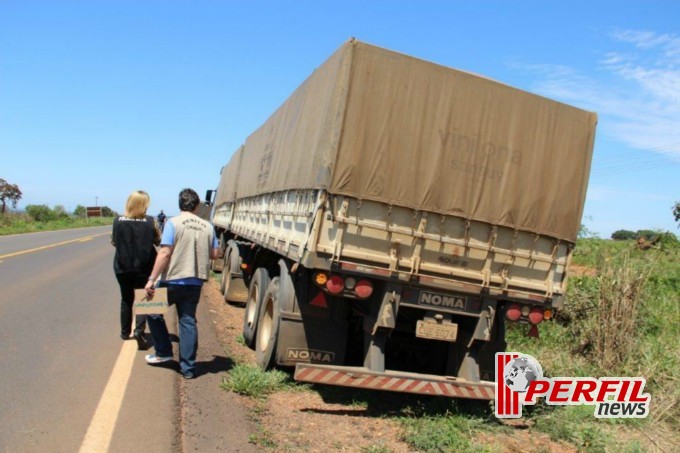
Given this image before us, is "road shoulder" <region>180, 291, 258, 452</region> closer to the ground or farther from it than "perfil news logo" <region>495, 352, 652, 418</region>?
closer to the ground

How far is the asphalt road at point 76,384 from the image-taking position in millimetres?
4211

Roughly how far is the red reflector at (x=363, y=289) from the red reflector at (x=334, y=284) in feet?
0.54

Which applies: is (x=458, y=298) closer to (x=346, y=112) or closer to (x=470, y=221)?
(x=470, y=221)

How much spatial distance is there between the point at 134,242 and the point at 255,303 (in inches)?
66.7

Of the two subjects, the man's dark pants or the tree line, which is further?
the tree line

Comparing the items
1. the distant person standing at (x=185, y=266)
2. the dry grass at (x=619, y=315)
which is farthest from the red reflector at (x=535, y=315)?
the distant person standing at (x=185, y=266)

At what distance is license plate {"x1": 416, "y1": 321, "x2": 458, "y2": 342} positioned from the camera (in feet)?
17.3

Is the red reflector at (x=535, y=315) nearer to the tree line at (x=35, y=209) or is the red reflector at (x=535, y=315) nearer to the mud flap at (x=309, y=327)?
the mud flap at (x=309, y=327)

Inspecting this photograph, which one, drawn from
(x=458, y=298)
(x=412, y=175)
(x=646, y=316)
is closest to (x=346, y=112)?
(x=412, y=175)

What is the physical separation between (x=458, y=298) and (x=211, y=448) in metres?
2.50

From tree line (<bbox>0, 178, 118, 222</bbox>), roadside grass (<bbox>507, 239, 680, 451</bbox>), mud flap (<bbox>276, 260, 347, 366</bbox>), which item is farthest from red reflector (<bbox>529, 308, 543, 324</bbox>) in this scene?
tree line (<bbox>0, 178, 118, 222</bbox>)

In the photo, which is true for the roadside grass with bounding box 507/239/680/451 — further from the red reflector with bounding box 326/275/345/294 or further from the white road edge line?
the white road edge line

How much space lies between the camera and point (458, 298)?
5.39 metres

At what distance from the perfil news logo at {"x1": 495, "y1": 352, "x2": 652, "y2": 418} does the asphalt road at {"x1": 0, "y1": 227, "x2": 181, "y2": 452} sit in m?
2.65
